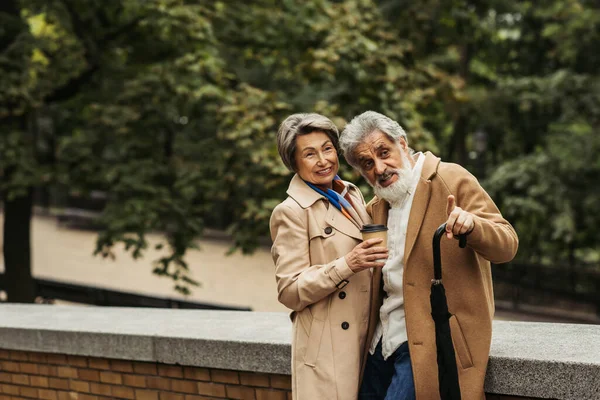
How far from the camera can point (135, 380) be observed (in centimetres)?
439

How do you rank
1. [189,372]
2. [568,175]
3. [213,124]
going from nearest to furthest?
1. [189,372]
2. [213,124]
3. [568,175]

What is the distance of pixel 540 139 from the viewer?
734 inches

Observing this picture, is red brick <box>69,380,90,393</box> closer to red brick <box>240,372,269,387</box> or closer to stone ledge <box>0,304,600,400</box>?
stone ledge <box>0,304,600,400</box>

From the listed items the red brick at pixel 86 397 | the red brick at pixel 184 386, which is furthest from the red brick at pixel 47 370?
the red brick at pixel 184 386

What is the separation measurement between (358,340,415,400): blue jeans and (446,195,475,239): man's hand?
1.78 feet

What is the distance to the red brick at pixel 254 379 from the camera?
385 centimetres

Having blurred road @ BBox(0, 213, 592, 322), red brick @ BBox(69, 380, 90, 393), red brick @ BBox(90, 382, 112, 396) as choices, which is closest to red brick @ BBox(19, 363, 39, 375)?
red brick @ BBox(69, 380, 90, 393)

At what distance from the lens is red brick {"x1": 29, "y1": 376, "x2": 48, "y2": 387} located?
15.8 feet

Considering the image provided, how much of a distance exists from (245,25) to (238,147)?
2.79m

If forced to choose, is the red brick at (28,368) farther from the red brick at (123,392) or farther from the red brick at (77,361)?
the red brick at (123,392)

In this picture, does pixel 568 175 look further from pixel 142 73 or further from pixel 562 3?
pixel 142 73

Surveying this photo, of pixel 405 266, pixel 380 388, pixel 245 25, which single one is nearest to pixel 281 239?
pixel 405 266

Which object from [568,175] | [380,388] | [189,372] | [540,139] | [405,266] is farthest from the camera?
[540,139]

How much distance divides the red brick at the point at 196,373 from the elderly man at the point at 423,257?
1514mm
